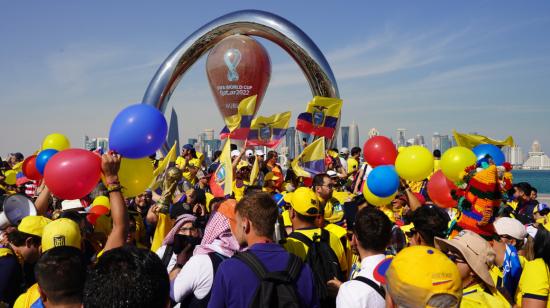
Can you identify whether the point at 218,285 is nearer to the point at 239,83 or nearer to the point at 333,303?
the point at 333,303

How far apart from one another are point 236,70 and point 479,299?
2064 cm

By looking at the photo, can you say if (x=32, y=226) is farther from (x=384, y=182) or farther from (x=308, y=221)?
(x=384, y=182)

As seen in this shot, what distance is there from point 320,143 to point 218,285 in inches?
249

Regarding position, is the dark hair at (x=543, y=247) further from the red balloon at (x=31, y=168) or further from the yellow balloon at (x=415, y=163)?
the red balloon at (x=31, y=168)

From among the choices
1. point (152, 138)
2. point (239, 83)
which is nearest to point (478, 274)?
point (152, 138)

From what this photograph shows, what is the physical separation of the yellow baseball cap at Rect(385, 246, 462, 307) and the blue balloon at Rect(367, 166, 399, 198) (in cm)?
386

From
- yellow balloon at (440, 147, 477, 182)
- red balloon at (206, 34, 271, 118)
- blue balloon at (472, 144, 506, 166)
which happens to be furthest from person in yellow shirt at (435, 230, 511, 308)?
red balloon at (206, 34, 271, 118)

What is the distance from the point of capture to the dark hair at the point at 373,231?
3580mm

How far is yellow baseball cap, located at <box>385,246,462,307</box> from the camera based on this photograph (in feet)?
6.73

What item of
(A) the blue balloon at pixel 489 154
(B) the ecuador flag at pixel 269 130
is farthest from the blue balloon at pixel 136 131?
(B) the ecuador flag at pixel 269 130

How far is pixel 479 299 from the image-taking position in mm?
2629

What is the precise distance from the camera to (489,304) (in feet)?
8.55

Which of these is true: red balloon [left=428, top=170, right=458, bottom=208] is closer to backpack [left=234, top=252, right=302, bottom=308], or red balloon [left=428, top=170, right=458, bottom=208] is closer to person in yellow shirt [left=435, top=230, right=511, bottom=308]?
person in yellow shirt [left=435, top=230, right=511, bottom=308]

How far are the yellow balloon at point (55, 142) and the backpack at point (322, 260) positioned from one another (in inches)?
165
